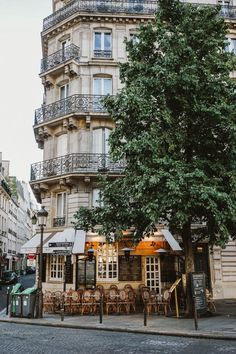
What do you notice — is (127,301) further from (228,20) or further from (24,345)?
(228,20)

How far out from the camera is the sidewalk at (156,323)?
10.6m

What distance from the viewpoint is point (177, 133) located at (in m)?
13.4

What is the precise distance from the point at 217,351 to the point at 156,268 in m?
10.4

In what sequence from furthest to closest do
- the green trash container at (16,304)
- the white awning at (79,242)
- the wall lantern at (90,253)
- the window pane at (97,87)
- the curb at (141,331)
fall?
the window pane at (97,87) < the wall lantern at (90,253) < the white awning at (79,242) < the green trash container at (16,304) < the curb at (141,331)

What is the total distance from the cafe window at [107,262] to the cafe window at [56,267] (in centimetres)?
206

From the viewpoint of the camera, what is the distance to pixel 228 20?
2275cm

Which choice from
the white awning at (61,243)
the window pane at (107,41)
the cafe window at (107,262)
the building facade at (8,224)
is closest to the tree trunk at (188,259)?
the cafe window at (107,262)

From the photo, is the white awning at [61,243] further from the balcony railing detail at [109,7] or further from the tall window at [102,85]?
the balcony railing detail at [109,7]

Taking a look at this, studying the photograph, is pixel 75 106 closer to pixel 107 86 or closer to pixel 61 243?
pixel 107 86

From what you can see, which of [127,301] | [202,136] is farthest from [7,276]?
[202,136]

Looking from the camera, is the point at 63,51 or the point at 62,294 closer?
the point at 62,294

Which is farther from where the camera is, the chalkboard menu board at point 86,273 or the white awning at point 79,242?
the chalkboard menu board at point 86,273

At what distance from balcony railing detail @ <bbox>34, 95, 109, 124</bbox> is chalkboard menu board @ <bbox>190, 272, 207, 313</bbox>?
10833 millimetres

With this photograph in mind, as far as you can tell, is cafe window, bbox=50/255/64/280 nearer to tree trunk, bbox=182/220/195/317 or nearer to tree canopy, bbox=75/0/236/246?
tree canopy, bbox=75/0/236/246
